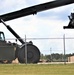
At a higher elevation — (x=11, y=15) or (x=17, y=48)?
(x=11, y=15)

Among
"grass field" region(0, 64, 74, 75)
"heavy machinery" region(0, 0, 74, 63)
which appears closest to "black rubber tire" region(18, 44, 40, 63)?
"heavy machinery" region(0, 0, 74, 63)

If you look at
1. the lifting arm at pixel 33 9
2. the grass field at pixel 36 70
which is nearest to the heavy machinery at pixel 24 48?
the lifting arm at pixel 33 9

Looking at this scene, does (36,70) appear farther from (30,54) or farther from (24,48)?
(30,54)

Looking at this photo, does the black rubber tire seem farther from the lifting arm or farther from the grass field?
the grass field

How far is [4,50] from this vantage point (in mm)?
28922

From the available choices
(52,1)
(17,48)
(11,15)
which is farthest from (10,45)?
(52,1)

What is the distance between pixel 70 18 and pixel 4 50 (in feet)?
20.7

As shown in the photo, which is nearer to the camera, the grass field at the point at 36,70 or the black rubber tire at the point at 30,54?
the grass field at the point at 36,70

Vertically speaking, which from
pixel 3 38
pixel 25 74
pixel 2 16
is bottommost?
pixel 25 74

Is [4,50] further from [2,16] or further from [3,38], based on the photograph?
[2,16]

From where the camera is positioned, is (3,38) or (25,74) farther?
(3,38)

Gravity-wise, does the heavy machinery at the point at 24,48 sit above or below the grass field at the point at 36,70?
above

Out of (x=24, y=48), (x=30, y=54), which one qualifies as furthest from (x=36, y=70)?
(x=30, y=54)

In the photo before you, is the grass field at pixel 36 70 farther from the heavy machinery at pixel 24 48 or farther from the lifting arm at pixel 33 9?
the lifting arm at pixel 33 9
